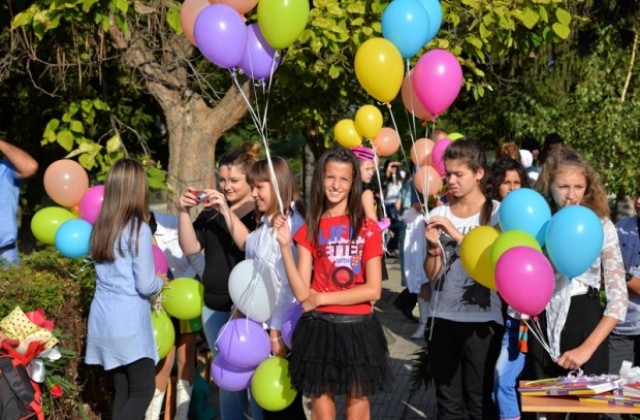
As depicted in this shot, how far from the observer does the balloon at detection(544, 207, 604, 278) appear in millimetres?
3547

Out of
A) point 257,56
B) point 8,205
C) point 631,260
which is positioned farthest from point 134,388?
point 631,260

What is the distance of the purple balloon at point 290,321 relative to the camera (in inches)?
167

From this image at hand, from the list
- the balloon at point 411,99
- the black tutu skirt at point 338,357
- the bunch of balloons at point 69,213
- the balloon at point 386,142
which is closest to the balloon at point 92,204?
the bunch of balloons at point 69,213

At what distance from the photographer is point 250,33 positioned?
469 cm

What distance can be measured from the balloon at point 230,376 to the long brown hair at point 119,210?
0.78 m

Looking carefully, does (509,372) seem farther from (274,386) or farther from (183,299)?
(183,299)

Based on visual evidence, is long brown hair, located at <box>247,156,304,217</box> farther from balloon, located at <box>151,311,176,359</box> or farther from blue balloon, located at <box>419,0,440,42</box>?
blue balloon, located at <box>419,0,440,42</box>

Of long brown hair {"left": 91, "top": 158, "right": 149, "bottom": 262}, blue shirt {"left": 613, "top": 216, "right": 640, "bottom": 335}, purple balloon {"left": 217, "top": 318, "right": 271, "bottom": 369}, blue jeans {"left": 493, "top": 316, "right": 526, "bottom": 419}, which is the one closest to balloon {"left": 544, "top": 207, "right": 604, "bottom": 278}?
blue jeans {"left": 493, "top": 316, "right": 526, "bottom": 419}

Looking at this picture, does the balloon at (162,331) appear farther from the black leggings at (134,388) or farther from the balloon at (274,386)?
the balloon at (274,386)

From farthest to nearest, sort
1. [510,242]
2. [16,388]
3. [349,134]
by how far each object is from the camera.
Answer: [349,134], [16,388], [510,242]

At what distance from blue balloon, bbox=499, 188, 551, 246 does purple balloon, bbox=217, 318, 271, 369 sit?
142 centimetres

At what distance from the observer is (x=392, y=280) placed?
12047 millimetres

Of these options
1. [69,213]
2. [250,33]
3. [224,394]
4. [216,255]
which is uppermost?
[250,33]

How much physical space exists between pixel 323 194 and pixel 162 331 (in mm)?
1414
